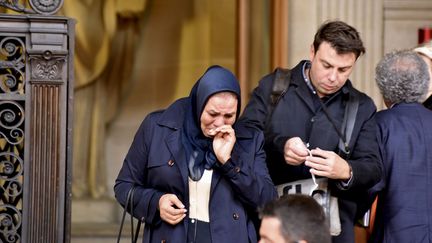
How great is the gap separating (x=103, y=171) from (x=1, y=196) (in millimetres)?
3795

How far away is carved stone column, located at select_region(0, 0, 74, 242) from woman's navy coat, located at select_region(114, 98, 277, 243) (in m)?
0.49

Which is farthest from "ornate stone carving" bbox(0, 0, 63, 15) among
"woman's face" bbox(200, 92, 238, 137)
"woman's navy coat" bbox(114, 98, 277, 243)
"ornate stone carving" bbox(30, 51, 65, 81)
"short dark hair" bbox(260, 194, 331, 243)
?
"short dark hair" bbox(260, 194, 331, 243)

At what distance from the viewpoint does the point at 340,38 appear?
6.63 meters

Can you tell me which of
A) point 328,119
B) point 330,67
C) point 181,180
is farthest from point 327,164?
point 181,180

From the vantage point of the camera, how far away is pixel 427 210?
6836 millimetres

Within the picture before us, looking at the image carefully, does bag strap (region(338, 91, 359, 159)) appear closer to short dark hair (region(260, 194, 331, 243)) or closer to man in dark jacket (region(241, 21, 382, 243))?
man in dark jacket (region(241, 21, 382, 243))

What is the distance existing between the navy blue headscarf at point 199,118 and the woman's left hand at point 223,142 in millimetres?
78

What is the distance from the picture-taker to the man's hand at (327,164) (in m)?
6.50

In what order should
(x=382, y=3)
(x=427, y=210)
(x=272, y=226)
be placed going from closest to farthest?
(x=272, y=226)
(x=427, y=210)
(x=382, y=3)

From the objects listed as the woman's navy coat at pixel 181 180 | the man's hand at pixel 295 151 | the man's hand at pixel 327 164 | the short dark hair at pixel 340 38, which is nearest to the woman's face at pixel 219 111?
the woman's navy coat at pixel 181 180

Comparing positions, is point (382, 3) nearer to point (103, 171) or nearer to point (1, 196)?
point (103, 171)

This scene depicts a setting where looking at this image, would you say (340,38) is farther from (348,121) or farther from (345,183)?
(345,183)

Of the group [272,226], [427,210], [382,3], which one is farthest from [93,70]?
[272,226]

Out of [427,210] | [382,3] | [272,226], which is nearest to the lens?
[272,226]
